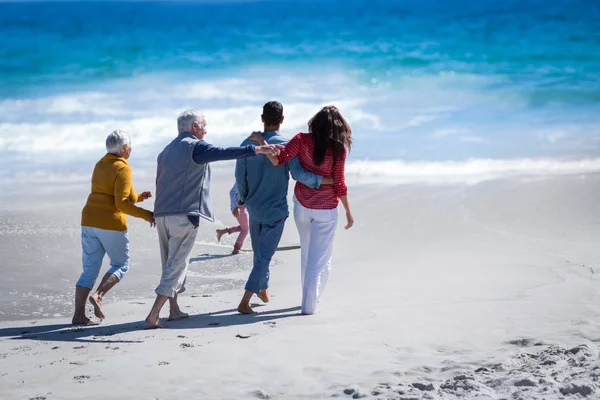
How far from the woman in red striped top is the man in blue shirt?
150 mm

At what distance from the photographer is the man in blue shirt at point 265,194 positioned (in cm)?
634

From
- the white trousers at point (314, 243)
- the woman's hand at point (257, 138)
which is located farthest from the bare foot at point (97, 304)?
the woman's hand at point (257, 138)

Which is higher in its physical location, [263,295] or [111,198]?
[111,198]

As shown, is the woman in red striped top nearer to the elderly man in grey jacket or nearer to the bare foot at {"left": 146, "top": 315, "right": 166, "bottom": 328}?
the elderly man in grey jacket

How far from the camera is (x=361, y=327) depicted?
5.74 metres

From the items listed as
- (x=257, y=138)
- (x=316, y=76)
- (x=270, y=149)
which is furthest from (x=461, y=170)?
(x=316, y=76)

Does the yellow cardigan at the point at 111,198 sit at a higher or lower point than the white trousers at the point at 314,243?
higher

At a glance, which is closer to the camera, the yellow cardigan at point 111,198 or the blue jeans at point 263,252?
the yellow cardigan at point 111,198

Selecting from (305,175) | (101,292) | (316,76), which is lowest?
(101,292)

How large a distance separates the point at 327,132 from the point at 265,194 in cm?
67

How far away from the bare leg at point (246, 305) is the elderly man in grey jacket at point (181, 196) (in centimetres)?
54

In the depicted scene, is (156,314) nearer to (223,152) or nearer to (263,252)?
(263,252)

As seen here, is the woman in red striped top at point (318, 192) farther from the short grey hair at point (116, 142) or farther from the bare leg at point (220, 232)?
the bare leg at point (220, 232)

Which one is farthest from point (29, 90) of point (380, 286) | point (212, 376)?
point (212, 376)
